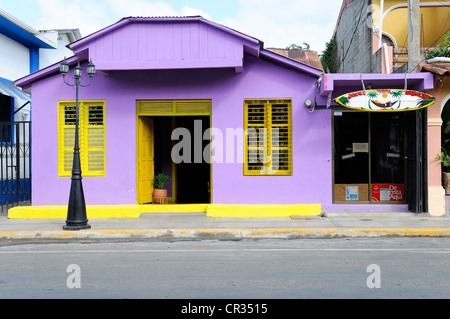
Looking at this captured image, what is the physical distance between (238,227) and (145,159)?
3964mm

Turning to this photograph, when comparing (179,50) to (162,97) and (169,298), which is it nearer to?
(162,97)

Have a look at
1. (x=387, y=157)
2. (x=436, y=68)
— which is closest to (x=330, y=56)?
(x=387, y=157)

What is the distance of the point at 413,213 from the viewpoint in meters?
11.8

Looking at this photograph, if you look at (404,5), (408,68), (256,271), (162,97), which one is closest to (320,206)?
(408,68)

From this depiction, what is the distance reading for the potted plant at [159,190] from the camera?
13000 millimetres

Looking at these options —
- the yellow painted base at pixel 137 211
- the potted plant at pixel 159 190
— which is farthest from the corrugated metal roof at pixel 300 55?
the yellow painted base at pixel 137 211

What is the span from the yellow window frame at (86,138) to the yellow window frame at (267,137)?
13.0 ft

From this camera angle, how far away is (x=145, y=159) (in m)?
12.9

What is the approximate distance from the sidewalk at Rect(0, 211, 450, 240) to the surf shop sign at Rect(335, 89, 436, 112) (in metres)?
2.76

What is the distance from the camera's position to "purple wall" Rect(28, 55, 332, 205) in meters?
12.1

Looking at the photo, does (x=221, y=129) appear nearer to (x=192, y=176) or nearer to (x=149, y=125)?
(x=149, y=125)

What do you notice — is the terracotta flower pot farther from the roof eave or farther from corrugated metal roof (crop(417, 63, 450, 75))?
Result: corrugated metal roof (crop(417, 63, 450, 75))

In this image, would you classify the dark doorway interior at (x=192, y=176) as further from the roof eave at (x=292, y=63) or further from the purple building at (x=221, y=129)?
the roof eave at (x=292, y=63)

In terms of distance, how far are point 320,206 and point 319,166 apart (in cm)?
106
